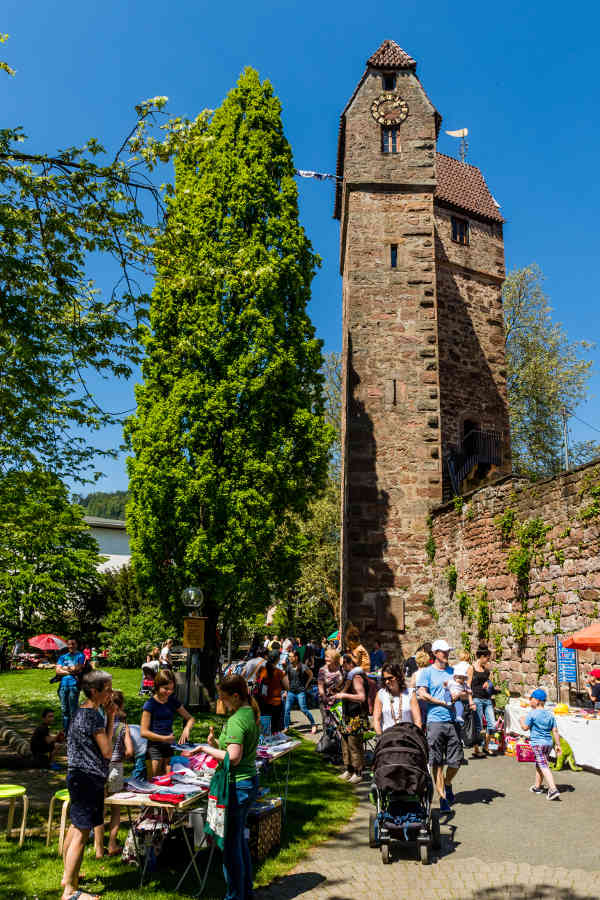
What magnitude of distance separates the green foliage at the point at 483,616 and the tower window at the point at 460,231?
1634 cm

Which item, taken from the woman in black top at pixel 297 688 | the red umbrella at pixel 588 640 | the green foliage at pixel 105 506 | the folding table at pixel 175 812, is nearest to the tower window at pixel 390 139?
the woman in black top at pixel 297 688

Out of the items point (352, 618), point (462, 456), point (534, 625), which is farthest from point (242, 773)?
point (462, 456)

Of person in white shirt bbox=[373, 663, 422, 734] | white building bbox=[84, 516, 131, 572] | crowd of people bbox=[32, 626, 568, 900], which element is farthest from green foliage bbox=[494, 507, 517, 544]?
white building bbox=[84, 516, 131, 572]

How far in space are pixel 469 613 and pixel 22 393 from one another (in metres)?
10.1

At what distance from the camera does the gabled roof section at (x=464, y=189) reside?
26.3 metres

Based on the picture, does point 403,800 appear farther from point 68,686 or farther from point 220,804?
point 68,686

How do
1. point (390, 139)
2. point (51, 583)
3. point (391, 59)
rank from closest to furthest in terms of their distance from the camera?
point (390, 139)
point (391, 59)
point (51, 583)

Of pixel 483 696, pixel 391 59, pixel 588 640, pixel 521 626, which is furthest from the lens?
pixel 391 59

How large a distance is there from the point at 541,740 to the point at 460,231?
2191cm

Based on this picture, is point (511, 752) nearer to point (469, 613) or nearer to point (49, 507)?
point (469, 613)

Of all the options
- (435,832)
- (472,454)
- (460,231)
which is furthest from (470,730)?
(460,231)

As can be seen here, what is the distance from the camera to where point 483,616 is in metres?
13.7

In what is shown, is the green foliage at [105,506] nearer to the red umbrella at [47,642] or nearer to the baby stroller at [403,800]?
the red umbrella at [47,642]

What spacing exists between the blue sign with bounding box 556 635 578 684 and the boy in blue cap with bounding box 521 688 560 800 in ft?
7.56
